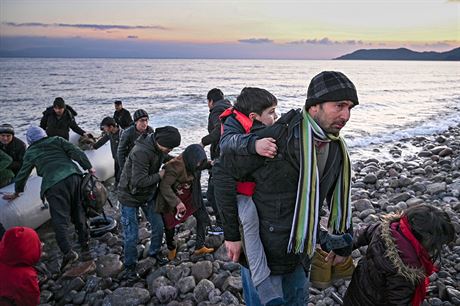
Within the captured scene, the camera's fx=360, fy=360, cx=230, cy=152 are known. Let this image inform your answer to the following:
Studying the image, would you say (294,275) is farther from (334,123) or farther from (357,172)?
(357,172)

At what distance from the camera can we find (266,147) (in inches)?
81.2

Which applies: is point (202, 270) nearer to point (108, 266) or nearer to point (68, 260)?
point (108, 266)

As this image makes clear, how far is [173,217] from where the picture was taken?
4980 mm

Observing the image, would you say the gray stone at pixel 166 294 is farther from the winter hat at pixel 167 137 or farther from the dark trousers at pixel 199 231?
the winter hat at pixel 167 137

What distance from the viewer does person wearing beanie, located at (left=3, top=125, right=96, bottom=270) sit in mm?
4984

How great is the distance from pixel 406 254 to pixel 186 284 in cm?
294

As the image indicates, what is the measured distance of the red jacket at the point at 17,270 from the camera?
310 cm

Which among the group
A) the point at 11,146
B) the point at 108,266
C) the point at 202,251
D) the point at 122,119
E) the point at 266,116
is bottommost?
the point at 108,266

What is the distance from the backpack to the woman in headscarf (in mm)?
1131

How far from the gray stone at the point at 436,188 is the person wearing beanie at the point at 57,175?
6944mm

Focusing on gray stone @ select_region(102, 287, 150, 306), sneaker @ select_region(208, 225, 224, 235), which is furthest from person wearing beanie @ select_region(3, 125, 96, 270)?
sneaker @ select_region(208, 225, 224, 235)

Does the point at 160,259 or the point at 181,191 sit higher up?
the point at 181,191

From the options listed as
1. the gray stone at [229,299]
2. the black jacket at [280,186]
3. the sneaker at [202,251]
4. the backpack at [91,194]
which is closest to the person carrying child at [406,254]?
the black jacket at [280,186]

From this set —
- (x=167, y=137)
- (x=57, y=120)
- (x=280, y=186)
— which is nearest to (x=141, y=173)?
(x=167, y=137)
